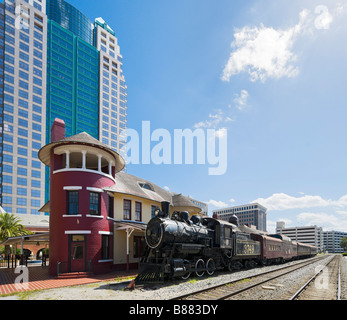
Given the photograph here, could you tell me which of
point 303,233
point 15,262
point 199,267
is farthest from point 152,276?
point 303,233

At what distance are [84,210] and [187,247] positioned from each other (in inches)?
295

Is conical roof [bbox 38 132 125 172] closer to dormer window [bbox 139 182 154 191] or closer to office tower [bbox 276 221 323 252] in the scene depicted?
dormer window [bbox 139 182 154 191]

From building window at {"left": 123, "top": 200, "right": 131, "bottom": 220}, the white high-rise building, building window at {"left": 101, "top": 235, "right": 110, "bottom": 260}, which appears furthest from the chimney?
the white high-rise building

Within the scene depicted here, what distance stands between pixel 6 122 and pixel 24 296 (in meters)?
65.2

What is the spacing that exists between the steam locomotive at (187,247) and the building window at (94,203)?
5.11m

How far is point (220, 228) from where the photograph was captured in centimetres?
1869

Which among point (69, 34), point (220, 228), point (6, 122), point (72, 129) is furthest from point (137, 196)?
point (69, 34)

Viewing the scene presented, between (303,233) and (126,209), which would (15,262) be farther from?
(303,233)

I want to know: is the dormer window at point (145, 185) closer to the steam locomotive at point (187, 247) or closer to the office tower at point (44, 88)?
the steam locomotive at point (187, 247)

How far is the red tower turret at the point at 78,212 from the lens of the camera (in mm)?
17594

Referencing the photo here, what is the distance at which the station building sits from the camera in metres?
17.7

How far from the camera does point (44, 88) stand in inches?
2874
